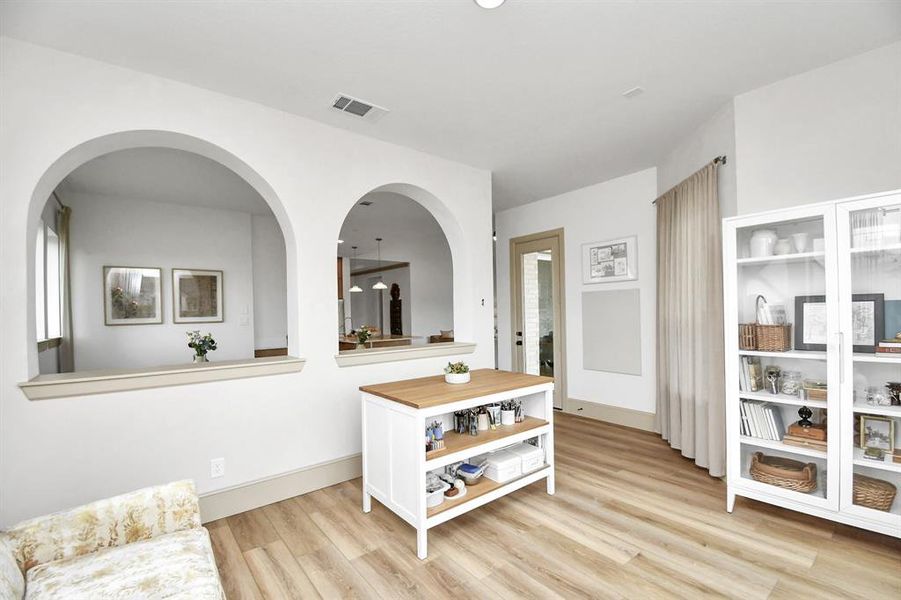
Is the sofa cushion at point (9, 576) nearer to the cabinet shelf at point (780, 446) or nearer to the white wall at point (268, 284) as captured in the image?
the cabinet shelf at point (780, 446)

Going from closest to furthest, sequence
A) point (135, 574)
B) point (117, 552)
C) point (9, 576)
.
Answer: point (9, 576) < point (135, 574) < point (117, 552)

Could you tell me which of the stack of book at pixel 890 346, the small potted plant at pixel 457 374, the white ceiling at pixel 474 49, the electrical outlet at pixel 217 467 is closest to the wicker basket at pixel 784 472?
the stack of book at pixel 890 346

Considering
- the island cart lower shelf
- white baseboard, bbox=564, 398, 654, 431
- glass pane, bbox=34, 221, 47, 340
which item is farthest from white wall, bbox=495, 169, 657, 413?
glass pane, bbox=34, 221, 47, 340

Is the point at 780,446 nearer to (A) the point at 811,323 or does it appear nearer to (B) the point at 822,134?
(A) the point at 811,323

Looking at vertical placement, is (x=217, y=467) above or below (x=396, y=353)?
below

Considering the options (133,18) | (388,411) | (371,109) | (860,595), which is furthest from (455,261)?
(860,595)

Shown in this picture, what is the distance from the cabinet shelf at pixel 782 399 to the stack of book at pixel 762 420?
0.07m

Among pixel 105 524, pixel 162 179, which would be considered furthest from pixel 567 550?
pixel 162 179

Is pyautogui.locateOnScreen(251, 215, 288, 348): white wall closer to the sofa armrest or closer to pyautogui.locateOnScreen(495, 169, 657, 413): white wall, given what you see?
pyautogui.locateOnScreen(495, 169, 657, 413): white wall

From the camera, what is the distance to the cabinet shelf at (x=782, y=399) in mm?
2316

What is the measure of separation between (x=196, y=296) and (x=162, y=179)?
59.2 inches

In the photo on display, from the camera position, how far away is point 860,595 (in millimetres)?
1794

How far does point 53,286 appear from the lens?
3957mm

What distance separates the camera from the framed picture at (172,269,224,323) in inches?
190
